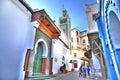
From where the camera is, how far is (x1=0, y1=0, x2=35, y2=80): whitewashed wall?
20.5ft

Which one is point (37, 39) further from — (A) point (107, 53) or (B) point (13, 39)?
(A) point (107, 53)

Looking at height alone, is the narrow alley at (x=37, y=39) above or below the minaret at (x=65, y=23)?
below

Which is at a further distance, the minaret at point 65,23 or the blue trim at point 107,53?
the minaret at point 65,23

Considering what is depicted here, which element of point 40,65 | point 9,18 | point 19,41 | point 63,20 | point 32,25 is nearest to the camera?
point 9,18

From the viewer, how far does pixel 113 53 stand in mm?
4684

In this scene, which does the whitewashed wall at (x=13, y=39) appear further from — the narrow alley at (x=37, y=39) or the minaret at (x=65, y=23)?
the minaret at (x=65, y=23)

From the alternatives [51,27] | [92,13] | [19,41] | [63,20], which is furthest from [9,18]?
[63,20]

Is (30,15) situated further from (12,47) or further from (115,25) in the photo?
(115,25)

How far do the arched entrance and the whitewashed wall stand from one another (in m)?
2.28

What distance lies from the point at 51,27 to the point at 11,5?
529 centimetres

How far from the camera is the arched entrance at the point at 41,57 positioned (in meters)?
10.3

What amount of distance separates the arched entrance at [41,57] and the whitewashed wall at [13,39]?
2275 millimetres

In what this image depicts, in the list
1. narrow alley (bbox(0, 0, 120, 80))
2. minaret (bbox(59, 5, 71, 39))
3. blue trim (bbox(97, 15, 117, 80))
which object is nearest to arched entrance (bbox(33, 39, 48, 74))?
narrow alley (bbox(0, 0, 120, 80))

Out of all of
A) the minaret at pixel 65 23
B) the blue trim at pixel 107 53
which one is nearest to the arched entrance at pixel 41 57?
the blue trim at pixel 107 53
